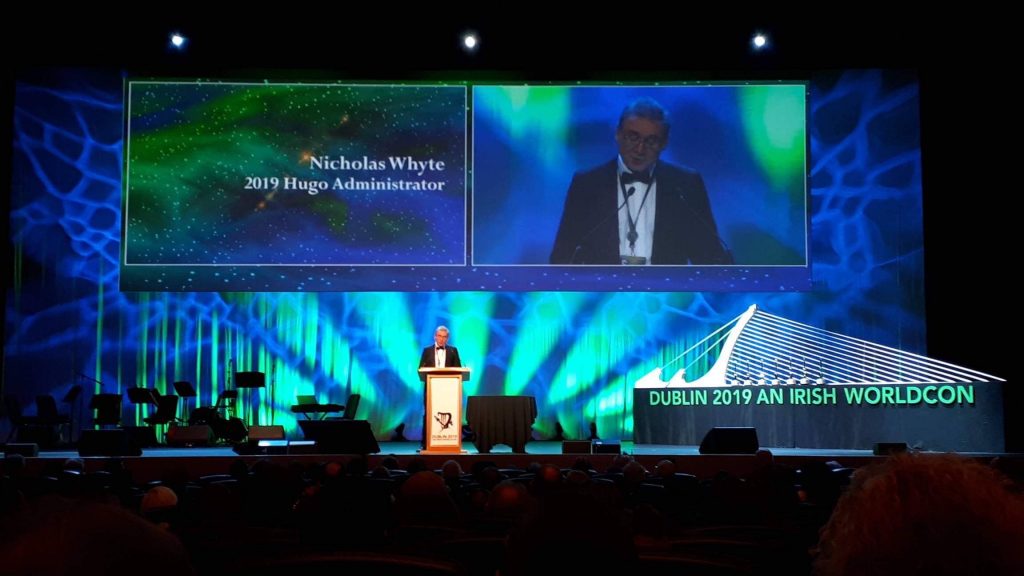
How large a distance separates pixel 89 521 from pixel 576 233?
13352mm

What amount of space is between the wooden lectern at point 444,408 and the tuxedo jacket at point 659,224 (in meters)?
4.34

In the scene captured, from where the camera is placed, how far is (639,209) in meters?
14.0

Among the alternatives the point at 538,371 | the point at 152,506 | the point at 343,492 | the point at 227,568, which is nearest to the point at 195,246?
the point at 538,371

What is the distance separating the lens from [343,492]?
245 centimetres

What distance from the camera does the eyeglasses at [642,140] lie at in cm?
1427

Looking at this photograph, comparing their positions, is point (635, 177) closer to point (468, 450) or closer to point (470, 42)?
point (470, 42)

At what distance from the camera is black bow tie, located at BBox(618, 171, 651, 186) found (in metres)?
14.2

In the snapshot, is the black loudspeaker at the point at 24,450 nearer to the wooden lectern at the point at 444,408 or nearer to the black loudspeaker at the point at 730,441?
the wooden lectern at the point at 444,408

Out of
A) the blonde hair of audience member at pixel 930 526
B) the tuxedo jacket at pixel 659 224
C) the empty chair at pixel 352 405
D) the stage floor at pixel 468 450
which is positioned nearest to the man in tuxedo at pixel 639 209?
the tuxedo jacket at pixel 659 224

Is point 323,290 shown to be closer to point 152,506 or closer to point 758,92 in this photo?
point 758,92

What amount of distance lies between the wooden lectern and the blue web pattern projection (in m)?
4.75

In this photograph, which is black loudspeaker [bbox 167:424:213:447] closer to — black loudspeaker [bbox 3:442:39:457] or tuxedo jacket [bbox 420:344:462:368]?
black loudspeaker [bbox 3:442:39:457]

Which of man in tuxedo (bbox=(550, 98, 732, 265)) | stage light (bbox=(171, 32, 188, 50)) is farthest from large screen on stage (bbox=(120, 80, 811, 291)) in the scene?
stage light (bbox=(171, 32, 188, 50))

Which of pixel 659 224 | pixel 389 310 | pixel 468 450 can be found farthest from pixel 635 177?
pixel 468 450
